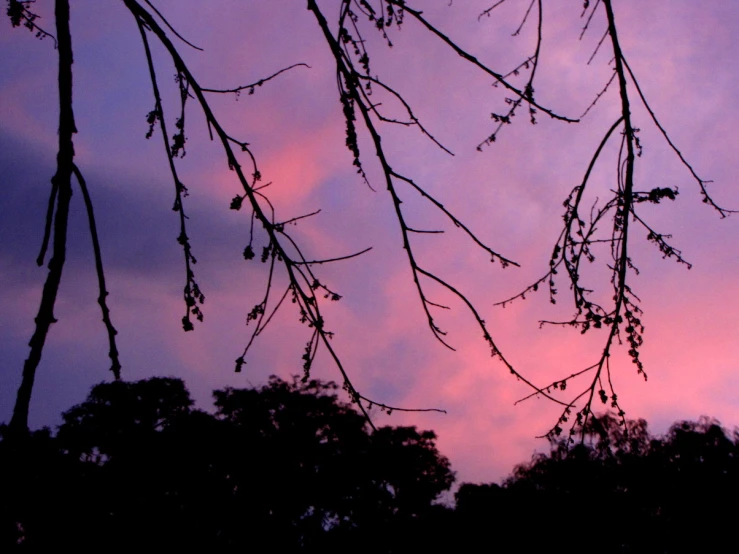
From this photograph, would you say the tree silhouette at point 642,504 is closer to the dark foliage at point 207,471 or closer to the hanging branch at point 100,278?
the dark foliage at point 207,471

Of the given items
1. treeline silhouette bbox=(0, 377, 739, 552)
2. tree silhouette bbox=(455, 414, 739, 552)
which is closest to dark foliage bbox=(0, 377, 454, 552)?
treeline silhouette bbox=(0, 377, 739, 552)

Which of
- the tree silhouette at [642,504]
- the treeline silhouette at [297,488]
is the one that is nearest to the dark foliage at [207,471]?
the treeline silhouette at [297,488]

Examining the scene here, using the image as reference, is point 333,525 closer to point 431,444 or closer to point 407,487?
point 431,444

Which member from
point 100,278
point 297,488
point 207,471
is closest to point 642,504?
point 297,488

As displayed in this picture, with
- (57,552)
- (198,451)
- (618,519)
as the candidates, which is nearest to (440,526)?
(618,519)

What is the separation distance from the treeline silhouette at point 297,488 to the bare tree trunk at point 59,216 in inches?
855

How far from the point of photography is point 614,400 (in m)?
2.34

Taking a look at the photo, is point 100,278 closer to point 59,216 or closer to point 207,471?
point 59,216

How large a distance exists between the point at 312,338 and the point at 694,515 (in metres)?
35.7

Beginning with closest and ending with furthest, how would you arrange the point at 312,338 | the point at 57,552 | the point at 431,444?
the point at 312,338 → the point at 57,552 → the point at 431,444

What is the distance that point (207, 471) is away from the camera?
26.9 metres

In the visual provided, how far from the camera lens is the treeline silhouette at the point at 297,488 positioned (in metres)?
23.9

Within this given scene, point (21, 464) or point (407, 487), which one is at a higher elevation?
point (407, 487)

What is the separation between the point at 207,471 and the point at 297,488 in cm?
474
